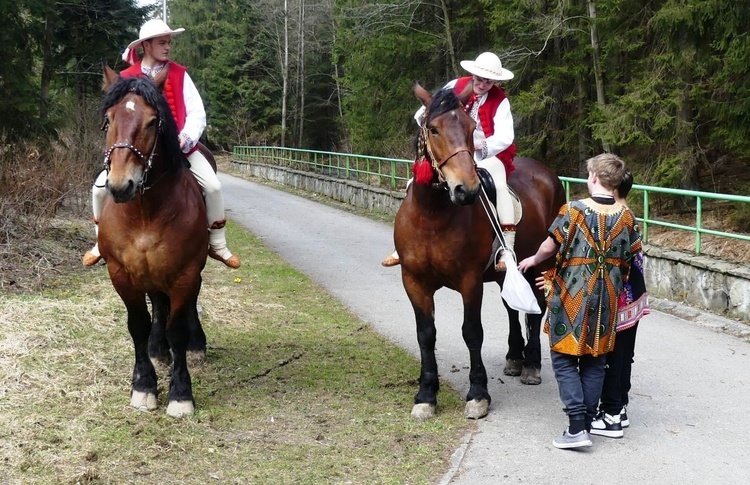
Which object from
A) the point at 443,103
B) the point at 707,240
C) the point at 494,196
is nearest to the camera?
the point at 443,103

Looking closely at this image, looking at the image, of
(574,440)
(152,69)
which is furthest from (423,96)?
(574,440)

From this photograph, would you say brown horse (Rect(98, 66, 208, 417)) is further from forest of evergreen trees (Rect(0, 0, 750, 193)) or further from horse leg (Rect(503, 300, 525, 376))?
forest of evergreen trees (Rect(0, 0, 750, 193))

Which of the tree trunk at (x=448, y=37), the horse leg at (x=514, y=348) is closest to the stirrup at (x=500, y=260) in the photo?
the horse leg at (x=514, y=348)

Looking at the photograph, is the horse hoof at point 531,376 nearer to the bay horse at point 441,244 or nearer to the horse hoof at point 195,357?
the bay horse at point 441,244

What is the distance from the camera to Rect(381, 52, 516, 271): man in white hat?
574cm

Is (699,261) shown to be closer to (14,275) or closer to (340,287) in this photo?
(340,287)

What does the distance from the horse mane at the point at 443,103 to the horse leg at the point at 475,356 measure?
1.28m

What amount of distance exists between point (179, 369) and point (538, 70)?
54.9 ft

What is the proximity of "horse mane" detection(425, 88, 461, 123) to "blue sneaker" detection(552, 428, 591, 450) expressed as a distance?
2245mm

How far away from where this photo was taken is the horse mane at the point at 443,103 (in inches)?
204

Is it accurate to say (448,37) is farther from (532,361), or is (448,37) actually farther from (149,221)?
(149,221)

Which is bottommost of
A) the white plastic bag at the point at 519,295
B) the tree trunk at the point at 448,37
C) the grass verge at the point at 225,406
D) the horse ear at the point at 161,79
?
the grass verge at the point at 225,406

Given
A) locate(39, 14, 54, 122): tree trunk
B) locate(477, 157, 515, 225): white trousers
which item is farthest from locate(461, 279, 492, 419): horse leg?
locate(39, 14, 54, 122): tree trunk

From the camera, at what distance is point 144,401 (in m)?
5.69
